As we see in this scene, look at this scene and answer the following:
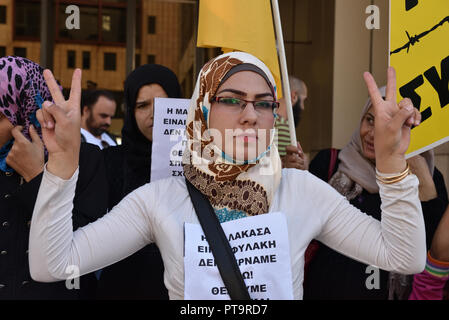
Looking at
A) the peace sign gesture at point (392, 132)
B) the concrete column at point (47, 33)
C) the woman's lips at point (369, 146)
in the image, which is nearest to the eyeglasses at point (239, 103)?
the peace sign gesture at point (392, 132)

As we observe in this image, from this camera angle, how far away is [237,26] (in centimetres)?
255

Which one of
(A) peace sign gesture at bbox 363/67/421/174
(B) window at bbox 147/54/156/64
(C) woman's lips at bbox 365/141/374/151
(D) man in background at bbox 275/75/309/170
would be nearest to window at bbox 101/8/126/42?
(B) window at bbox 147/54/156/64

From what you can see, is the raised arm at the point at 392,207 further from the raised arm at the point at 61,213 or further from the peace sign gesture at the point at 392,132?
the raised arm at the point at 61,213

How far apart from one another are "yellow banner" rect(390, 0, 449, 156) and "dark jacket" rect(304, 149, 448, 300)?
11.7 inches

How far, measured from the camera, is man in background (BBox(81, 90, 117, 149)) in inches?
189

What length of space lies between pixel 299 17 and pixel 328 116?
1.38 metres

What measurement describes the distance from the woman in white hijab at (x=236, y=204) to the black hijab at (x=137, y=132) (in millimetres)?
805

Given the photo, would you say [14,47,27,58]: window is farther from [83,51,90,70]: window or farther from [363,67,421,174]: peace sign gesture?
[363,67,421,174]: peace sign gesture

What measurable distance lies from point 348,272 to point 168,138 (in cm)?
99

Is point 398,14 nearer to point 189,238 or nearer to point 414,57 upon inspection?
point 414,57

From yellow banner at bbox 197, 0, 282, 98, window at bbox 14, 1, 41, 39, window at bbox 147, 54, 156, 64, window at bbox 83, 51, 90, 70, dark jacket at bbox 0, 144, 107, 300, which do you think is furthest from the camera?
window at bbox 83, 51, 90, 70

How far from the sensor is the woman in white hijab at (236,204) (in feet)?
4.45

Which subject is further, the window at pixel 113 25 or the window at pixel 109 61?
the window at pixel 109 61

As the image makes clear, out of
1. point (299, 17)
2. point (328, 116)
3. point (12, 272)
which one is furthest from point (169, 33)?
point (12, 272)
